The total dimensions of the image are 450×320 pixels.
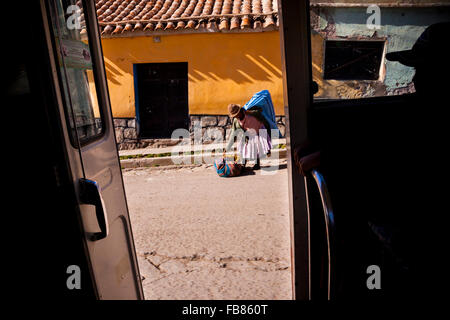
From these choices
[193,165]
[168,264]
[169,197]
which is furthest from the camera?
[193,165]

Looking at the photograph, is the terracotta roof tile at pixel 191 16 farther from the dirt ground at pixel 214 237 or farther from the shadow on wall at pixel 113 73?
the dirt ground at pixel 214 237

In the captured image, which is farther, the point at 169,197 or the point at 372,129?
the point at 169,197

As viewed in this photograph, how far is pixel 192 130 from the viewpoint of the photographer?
10.9 m

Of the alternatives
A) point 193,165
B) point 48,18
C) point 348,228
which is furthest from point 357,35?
point 193,165

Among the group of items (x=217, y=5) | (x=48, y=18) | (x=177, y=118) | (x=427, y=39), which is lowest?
(x=177, y=118)

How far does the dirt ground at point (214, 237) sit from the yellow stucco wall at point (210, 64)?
388cm

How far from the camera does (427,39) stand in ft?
5.34

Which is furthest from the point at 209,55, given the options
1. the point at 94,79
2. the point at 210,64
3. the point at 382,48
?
the point at 382,48

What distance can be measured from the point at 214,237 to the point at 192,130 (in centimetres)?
690

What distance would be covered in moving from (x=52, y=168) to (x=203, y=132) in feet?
31.3

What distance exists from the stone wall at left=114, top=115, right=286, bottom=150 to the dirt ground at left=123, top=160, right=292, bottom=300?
3692 millimetres

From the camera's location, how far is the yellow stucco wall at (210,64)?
1023 cm

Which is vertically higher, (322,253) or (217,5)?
(217,5)

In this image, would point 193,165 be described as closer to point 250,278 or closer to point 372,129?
point 250,278
